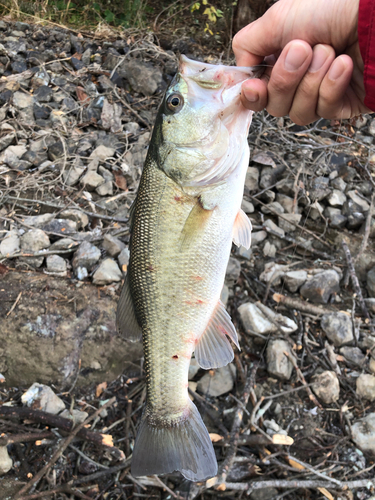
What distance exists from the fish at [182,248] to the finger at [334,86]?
33cm

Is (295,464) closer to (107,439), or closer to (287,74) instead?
(107,439)

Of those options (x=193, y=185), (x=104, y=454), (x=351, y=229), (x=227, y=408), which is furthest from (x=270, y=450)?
(x=351, y=229)

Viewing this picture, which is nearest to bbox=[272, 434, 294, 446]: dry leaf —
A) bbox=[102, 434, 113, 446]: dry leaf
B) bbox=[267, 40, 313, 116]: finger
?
bbox=[102, 434, 113, 446]: dry leaf

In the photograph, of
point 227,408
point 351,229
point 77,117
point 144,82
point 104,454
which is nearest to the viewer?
point 104,454

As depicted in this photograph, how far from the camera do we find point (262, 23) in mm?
1674

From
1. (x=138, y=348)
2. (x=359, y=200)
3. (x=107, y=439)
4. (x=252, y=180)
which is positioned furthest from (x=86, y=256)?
(x=359, y=200)

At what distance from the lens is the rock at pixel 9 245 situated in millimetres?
3254

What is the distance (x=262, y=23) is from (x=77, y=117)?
12.4ft

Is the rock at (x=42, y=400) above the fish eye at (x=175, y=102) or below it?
below

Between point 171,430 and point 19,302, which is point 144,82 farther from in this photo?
point 171,430

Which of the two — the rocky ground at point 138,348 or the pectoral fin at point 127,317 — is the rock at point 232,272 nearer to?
the rocky ground at point 138,348

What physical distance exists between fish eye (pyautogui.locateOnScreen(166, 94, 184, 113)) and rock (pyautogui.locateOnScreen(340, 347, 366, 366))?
256 cm

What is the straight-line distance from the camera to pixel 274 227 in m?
3.96

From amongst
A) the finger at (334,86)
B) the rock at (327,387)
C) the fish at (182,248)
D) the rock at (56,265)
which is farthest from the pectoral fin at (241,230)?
the rock at (56,265)
